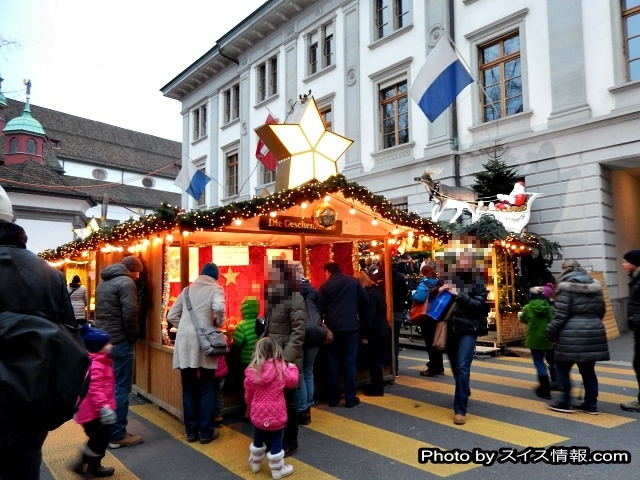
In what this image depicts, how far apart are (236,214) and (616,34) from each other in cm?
1180

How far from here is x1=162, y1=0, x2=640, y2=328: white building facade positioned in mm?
13000

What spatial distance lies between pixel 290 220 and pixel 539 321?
12.2ft

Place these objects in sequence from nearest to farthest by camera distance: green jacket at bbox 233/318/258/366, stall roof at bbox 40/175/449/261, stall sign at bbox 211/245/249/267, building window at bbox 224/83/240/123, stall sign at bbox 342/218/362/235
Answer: green jacket at bbox 233/318/258/366
stall roof at bbox 40/175/449/261
stall sign at bbox 342/218/362/235
stall sign at bbox 211/245/249/267
building window at bbox 224/83/240/123

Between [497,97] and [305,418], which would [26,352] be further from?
[497,97]

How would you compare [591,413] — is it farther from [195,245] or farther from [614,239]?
[614,239]

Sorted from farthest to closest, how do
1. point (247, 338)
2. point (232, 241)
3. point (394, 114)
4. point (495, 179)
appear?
1. point (394, 114)
2. point (495, 179)
3. point (232, 241)
4. point (247, 338)

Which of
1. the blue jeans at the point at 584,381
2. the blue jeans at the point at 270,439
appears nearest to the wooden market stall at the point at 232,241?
the blue jeans at the point at 270,439

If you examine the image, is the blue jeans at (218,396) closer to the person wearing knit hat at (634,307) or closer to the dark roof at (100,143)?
the person wearing knit hat at (634,307)

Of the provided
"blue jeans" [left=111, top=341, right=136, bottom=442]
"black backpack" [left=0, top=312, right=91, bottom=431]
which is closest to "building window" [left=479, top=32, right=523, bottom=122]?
"blue jeans" [left=111, top=341, right=136, bottom=442]

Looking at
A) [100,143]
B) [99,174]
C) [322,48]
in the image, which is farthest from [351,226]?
[100,143]

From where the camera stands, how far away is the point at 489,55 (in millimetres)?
15945

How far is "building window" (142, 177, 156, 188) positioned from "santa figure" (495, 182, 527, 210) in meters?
49.5

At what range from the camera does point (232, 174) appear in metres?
27.2

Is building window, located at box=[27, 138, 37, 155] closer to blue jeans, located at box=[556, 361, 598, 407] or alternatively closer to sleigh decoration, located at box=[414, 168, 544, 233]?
sleigh decoration, located at box=[414, 168, 544, 233]
